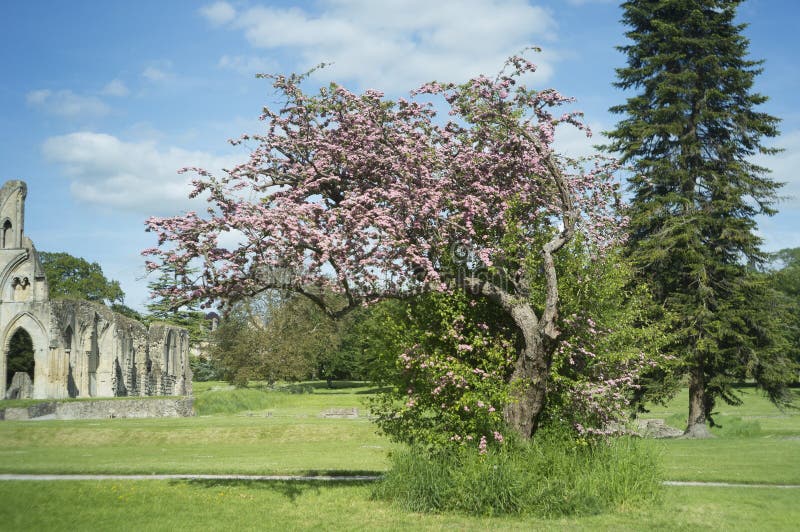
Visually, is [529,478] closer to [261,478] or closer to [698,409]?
[261,478]

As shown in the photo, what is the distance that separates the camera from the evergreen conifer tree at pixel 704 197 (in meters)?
26.9

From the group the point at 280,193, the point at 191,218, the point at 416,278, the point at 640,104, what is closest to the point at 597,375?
the point at 416,278

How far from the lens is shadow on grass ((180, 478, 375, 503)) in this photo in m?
14.6

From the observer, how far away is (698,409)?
28562mm

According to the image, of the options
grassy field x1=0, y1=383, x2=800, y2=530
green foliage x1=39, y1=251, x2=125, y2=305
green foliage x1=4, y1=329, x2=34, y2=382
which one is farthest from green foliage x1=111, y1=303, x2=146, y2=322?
grassy field x1=0, y1=383, x2=800, y2=530

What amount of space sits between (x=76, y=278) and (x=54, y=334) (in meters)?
41.5

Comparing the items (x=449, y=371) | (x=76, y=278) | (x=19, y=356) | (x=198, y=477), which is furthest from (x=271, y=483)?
(x=76, y=278)

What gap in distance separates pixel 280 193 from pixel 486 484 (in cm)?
644

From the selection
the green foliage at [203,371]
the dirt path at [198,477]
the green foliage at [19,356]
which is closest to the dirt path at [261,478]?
the dirt path at [198,477]

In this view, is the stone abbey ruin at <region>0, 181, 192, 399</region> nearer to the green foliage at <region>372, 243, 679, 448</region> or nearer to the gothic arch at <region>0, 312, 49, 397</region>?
the gothic arch at <region>0, 312, 49, 397</region>

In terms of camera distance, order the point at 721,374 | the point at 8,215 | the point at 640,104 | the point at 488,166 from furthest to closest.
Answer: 1. the point at 8,215
2. the point at 640,104
3. the point at 721,374
4. the point at 488,166

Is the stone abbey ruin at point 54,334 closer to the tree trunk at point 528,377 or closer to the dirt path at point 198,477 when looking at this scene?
the dirt path at point 198,477

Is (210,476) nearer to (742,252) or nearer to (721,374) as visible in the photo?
(721,374)

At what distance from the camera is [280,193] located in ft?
47.1
